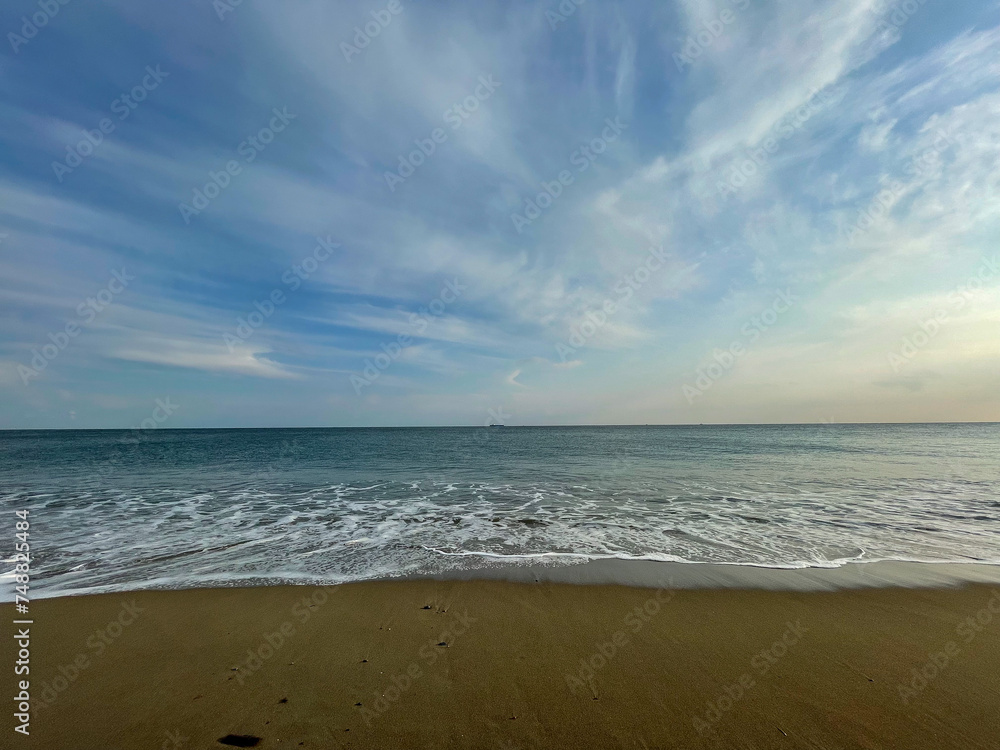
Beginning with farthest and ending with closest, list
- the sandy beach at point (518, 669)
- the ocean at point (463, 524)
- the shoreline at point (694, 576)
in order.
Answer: the ocean at point (463, 524)
the shoreline at point (694, 576)
the sandy beach at point (518, 669)

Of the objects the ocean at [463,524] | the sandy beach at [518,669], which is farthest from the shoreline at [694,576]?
the sandy beach at [518,669]

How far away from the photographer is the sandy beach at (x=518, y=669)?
386cm

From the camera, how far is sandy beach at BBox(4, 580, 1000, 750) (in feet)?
12.7

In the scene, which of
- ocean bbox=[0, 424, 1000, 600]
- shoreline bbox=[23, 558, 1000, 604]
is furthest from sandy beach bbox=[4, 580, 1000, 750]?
ocean bbox=[0, 424, 1000, 600]

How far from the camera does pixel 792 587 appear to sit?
7.20 metres

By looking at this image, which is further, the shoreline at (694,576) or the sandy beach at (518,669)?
the shoreline at (694,576)

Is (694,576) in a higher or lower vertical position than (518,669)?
lower

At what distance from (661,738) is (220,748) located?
13.1 ft

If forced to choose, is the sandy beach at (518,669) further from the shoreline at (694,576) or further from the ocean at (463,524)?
the ocean at (463,524)

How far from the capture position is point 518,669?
15.6 feet

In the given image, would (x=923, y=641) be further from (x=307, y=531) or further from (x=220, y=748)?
(x=307, y=531)

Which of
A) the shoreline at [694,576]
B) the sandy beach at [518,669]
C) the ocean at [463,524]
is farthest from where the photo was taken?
the ocean at [463,524]

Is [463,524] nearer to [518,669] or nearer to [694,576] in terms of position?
[694,576]

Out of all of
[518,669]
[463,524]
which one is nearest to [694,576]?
[518,669]
